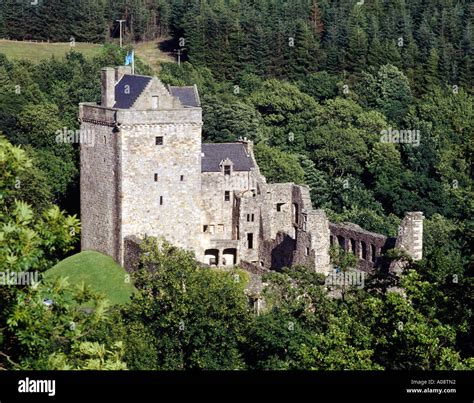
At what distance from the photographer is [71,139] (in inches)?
2936

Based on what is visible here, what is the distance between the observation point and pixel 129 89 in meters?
59.4

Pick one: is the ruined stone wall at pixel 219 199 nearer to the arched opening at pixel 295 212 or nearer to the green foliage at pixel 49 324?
the arched opening at pixel 295 212

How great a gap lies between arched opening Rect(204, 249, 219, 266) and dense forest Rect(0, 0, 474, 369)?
33.3 feet

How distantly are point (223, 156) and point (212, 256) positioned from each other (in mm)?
5637

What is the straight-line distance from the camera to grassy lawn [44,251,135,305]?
178 ft

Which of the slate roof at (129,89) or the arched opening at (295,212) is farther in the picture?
the arched opening at (295,212)

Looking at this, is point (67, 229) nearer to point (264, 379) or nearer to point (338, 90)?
point (264, 379)

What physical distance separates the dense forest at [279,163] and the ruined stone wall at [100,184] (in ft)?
13.7

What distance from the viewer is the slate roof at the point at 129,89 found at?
191ft

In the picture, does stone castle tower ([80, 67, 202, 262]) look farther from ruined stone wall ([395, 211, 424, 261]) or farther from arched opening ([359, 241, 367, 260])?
ruined stone wall ([395, 211, 424, 261])

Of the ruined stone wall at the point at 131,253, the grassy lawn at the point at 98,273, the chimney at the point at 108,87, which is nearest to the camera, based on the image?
the grassy lawn at the point at 98,273

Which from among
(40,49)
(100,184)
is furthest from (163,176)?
(40,49)

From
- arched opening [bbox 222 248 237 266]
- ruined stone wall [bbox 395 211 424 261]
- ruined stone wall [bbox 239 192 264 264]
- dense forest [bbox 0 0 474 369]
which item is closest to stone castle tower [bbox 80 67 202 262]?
arched opening [bbox 222 248 237 266]

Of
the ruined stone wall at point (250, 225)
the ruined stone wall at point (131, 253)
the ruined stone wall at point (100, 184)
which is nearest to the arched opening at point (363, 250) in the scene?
the ruined stone wall at point (250, 225)
